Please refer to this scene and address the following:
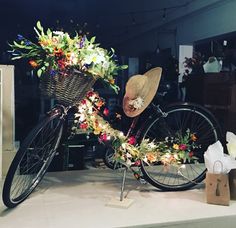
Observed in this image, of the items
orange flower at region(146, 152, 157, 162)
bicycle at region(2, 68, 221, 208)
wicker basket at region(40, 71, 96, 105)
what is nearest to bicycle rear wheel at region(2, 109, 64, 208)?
bicycle at region(2, 68, 221, 208)

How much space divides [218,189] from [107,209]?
0.64 meters

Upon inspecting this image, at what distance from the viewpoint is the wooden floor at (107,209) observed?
5.32ft

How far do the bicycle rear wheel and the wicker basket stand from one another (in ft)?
0.36

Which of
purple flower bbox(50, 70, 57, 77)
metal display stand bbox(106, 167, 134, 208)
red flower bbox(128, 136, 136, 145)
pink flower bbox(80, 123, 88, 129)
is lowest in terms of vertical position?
metal display stand bbox(106, 167, 134, 208)

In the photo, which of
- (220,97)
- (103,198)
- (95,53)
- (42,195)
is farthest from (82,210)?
(220,97)

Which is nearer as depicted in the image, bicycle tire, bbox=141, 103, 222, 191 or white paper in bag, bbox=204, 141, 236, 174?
white paper in bag, bbox=204, 141, 236, 174

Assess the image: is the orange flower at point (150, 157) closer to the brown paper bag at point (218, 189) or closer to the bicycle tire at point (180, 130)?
the bicycle tire at point (180, 130)

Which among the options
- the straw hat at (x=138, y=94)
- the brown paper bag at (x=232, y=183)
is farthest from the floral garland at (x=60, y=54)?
the brown paper bag at (x=232, y=183)

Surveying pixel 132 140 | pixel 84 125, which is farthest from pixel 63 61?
pixel 132 140

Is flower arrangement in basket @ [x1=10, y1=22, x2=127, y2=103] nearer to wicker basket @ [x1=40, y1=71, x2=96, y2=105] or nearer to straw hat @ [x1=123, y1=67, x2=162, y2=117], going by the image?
wicker basket @ [x1=40, y1=71, x2=96, y2=105]

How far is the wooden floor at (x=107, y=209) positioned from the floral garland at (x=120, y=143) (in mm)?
238

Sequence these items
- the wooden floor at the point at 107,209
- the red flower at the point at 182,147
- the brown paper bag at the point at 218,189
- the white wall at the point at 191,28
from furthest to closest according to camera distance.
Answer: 1. the white wall at the point at 191,28
2. the red flower at the point at 182,147
3. the brown paper bag at the point at 218,189
4. the wooden floor at the point at 107,209

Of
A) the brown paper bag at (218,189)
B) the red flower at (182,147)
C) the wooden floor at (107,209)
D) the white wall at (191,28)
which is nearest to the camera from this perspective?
the wooden floor at (107,209)

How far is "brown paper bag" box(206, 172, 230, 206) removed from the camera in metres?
1.84
